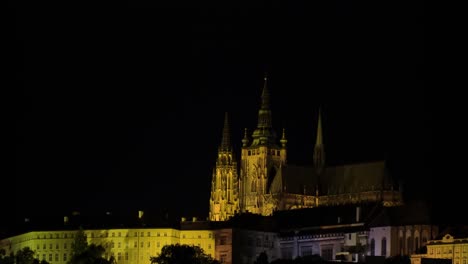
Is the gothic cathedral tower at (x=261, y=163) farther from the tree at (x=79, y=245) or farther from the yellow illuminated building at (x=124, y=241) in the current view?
the tree at (x=79, y=245)

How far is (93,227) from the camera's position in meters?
163

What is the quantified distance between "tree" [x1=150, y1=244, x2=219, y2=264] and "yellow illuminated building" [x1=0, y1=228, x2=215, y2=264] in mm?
7551

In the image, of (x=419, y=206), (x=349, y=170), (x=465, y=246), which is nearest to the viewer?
(x=465, y=246)

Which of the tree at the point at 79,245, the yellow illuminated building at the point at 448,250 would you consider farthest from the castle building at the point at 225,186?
the yellow illuminated building at the point at 448,250

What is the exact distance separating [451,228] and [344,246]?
12.1 metres

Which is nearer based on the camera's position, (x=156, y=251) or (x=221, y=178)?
(x=156, y=251)

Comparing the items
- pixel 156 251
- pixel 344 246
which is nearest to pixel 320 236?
pixel 344 246

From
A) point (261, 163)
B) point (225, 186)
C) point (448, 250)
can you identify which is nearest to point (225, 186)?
point (225, 186)

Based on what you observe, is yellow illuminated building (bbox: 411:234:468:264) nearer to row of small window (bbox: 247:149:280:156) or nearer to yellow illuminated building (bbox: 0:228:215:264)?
yellow illuminated building (bbox: 0:228:215:264)

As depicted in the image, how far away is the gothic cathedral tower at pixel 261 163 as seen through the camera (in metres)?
187

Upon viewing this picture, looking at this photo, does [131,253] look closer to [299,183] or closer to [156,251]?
[156,251]

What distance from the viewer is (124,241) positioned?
6324 inches

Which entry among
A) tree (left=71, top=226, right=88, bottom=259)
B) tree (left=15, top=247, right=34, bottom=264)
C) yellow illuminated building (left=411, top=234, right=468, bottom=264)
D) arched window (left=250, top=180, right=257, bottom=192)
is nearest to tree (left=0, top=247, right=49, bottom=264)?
tree (left=15, top=247, right=34, bottom=264)

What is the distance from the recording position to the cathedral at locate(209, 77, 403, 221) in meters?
178
